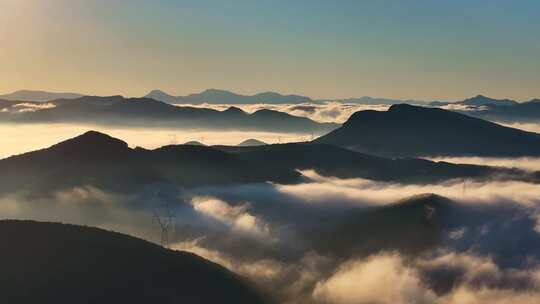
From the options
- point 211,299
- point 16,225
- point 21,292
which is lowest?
point 211,299

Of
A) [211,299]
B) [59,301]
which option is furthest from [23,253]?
[211,299]

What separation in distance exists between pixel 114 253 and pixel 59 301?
2686cm

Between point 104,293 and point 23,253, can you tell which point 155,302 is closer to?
point 104,293

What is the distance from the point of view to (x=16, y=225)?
5586 inches

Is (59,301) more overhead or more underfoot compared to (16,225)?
more underfoot

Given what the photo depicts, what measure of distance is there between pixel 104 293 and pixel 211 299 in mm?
28208

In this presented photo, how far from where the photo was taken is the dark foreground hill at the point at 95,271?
122438 mm

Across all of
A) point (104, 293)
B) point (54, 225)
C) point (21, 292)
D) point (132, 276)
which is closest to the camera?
point (21, 292)

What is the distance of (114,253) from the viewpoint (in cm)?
14475

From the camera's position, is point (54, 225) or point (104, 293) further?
point (54, 225)

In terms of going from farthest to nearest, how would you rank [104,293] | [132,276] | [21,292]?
1. [132,276]
2. [104,293]
3. [21,292]

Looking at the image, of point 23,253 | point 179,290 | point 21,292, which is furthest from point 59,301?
point 179,290

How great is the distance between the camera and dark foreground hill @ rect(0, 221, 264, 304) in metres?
122

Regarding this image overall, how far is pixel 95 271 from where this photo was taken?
436 feet
